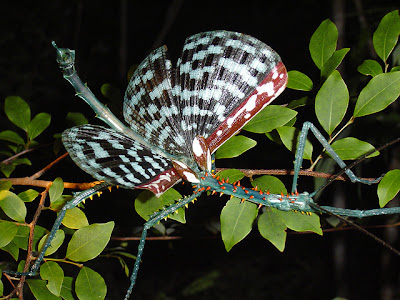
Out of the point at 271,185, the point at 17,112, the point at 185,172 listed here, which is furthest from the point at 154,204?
the point at 17,112

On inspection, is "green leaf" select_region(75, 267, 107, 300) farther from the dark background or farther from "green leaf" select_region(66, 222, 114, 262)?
the dark background

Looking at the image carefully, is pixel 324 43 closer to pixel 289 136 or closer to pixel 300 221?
pixel 289 136

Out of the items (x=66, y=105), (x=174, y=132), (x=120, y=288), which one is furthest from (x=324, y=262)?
(x=174, y=132)

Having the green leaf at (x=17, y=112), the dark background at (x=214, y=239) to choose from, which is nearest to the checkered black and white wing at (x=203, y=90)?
the green leaf at (x=17, y=112)

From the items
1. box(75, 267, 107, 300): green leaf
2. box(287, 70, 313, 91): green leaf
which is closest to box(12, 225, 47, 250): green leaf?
box(75, 267, 107, 300): green leaf

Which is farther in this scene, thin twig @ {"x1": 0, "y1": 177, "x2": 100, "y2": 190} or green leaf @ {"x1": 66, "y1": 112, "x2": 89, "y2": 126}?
green leaf @ {"x1": 66, "y1": 112, "x2": 89, "y2": 126}

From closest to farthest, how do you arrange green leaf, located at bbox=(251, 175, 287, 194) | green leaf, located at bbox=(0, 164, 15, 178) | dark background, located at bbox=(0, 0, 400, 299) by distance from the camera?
green leaf, located at bbox=(251, 175, 287, 194) < green leaf, located at bbox=(0, 164, 15, 178) < dark background, located at bbox=(0, 0, 400, 299)
